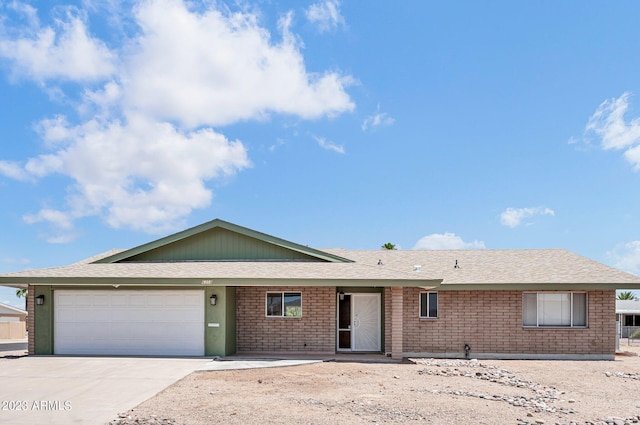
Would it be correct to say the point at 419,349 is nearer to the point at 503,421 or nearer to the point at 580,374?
the point at 580,374

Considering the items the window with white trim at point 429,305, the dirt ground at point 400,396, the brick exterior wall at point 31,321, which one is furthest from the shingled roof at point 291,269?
the dirt ground at point 400,396

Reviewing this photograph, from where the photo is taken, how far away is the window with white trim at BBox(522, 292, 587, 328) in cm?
1742

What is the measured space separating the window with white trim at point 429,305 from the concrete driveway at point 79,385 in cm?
689

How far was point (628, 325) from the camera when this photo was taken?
40.6 meters

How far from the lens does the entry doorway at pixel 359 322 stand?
1777 centimetres

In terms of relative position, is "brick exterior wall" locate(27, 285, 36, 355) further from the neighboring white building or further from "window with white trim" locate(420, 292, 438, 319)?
the neighboring white building

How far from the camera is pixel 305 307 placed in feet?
56.7

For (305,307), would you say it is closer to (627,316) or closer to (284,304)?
(284,304)

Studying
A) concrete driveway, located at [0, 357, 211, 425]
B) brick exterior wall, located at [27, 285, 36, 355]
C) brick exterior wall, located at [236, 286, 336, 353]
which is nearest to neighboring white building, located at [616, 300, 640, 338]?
brick exterior wall, located at [236, 286, 336, 353]

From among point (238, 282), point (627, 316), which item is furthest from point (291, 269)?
point (627, 316)

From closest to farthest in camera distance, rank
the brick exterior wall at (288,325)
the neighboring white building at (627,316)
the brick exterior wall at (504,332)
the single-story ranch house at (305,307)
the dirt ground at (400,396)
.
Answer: the dirt ground at (400,396), the single-story ranch house at (305,307), the brick exterior wall at (288,325), the brick exterior wall at (504,332), the neighboring white building at (627,316)

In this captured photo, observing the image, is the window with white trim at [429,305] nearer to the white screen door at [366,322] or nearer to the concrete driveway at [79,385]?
the white screen door at [366,322]

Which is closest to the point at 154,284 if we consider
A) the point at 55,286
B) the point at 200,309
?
the point at 200,309

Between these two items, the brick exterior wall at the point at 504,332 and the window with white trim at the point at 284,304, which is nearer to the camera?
the brick exterior wall at the point at 504,332
